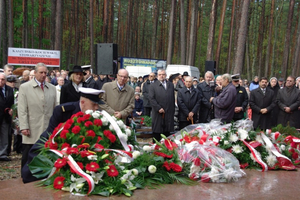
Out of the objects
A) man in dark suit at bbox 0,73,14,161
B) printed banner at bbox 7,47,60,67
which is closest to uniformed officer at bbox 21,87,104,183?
man in dark suit at bbox 0,73,14,161

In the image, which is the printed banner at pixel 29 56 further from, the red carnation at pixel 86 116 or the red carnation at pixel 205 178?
the red carnation at pixel 205 178

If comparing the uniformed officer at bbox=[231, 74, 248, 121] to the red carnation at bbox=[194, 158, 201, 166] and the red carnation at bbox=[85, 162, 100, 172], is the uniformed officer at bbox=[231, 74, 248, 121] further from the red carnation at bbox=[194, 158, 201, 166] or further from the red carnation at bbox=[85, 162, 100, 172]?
the red carnation at bbox=[85, 162, 100, 172]

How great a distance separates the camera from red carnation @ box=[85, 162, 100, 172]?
10.8 feet

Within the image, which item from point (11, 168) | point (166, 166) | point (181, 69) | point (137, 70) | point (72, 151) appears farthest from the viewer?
point (137, 70)

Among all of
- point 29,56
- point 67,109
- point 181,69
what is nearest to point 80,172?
point 67,109

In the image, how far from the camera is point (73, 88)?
21.3 ft

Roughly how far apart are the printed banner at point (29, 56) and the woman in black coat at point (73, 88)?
11.1m

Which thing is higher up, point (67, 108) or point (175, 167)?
point (67, 108)

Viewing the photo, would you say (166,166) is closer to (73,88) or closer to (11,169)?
(73,88)

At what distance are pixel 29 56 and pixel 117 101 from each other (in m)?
11.4

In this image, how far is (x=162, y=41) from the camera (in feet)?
182

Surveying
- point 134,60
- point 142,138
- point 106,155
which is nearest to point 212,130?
point 106,155

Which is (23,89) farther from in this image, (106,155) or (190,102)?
(190,102)

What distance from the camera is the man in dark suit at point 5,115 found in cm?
794
